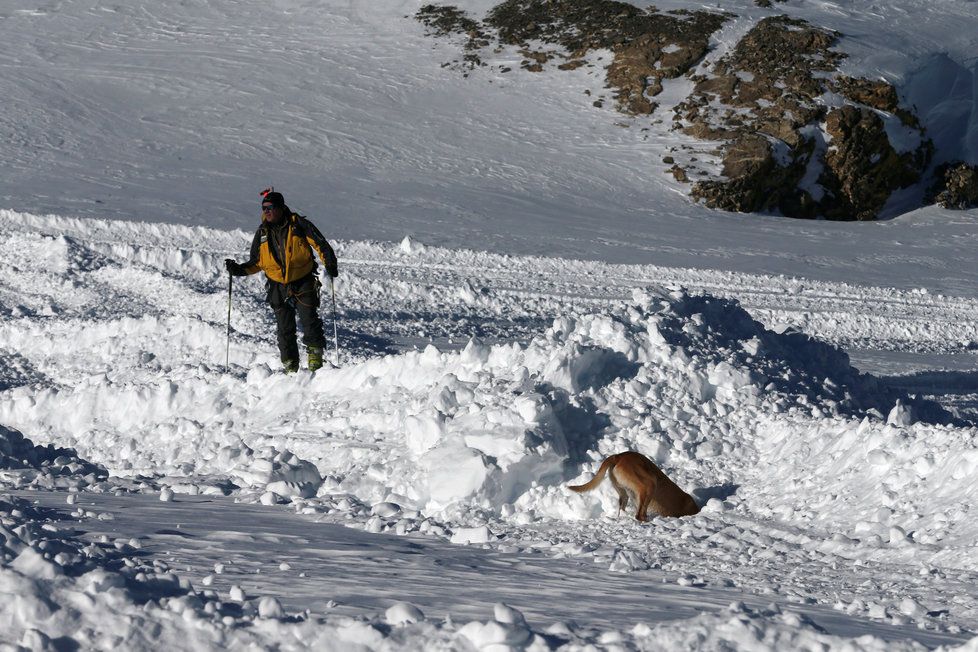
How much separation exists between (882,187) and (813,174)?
152cm

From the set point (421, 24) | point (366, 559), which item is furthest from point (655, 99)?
point (366, 559)

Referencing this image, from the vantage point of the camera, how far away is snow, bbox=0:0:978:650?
3330 mm

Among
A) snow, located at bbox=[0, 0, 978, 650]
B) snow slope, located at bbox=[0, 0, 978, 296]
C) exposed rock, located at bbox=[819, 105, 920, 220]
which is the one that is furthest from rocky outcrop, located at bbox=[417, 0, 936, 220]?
snow, located at bbox=[0, 0, 978, 650]

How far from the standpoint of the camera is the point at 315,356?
8.68m

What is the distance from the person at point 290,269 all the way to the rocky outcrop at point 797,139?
1321cm

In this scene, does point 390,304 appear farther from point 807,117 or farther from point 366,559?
point 807,117

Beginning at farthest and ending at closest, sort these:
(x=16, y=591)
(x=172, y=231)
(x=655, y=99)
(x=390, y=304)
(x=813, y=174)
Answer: (x=655, y=99) → (x=813, y=174) → (x=172, y=231) → (x=390, y=304) → (x=16, y=591)

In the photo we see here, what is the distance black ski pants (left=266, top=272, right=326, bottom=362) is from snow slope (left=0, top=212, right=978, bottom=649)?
46 cm

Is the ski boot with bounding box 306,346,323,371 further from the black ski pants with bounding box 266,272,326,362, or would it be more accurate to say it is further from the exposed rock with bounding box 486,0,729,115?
the exposed rock with bounding box 486,0,729,115

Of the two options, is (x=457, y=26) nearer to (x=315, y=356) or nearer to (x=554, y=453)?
(x=315, y=356)

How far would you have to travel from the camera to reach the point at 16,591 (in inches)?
116

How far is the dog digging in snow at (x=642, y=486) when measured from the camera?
527 cm

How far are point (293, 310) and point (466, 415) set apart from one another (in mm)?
3150

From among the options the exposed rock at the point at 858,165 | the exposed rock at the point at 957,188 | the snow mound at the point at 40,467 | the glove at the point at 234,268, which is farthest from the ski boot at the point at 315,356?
the exposed rock at the point at 957,188
